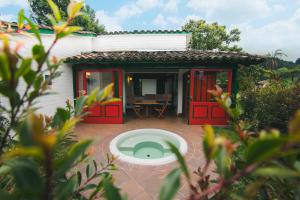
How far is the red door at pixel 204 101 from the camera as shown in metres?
7.66

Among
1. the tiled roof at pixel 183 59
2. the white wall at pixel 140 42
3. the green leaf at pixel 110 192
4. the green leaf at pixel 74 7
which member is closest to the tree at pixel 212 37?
the white wall at pixel 140 42

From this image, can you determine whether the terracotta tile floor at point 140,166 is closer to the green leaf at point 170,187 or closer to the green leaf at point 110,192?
the green leaf at point 110,192

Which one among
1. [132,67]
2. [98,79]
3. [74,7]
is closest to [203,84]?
[132,67]

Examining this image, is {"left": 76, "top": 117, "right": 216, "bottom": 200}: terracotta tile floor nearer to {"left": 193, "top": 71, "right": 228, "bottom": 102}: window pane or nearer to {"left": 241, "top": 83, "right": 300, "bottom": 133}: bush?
{"left": 193, "top": 71, "right": 228, "bottom": 102}: window pane

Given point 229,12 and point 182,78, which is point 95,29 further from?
point 229,12

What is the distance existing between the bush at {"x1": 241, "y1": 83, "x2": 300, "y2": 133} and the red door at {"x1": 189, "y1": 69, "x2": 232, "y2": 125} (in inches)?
44.4

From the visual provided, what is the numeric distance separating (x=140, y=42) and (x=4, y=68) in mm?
10771

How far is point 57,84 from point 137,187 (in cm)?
554

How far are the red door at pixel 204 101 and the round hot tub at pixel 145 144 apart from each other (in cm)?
194

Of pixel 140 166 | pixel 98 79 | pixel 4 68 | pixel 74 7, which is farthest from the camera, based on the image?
pixel 98 79

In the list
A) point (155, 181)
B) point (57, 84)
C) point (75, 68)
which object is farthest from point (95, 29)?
point (155, 181)

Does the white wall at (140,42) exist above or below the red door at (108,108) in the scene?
above

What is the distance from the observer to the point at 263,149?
1.43 feet

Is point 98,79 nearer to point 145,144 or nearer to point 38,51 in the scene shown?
point 145,144
